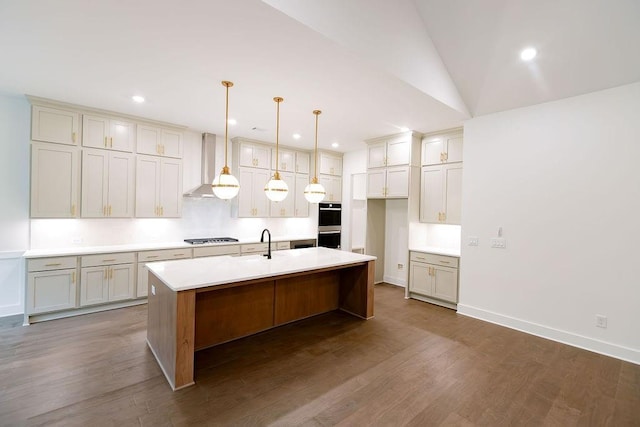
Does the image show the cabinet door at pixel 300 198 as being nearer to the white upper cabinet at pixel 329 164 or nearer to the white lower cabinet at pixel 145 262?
the white upper cabinet at pixel 329 164

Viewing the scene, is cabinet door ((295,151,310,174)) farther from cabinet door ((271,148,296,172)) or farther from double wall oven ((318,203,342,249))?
double wall oven ((318,203,342,249))

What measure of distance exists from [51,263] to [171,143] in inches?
92.4

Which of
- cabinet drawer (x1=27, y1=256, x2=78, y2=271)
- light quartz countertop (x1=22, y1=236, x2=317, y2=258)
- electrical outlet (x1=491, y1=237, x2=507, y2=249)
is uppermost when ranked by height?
electrical outlet (x1=491, y1=237, x2=507, y2=249)

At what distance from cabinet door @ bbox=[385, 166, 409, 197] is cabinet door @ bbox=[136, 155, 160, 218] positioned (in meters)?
3.98

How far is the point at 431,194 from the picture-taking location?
15.9 feet

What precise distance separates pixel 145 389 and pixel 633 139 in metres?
5.30

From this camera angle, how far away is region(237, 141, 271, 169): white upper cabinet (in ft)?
18.0

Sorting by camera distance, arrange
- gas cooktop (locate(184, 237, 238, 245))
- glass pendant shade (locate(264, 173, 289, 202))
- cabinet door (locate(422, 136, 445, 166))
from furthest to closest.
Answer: gas cooktop (locate(184, 237, 238, 245)), cabinet door (locate(422, 136, 445, 166)), glass pendant shade (locate(264, 173, 289, 202))

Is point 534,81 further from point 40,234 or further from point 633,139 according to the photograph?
point 40,234

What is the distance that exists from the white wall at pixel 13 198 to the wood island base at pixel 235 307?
2.40 meters

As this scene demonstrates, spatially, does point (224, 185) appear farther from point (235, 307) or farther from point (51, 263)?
point (51, 263)

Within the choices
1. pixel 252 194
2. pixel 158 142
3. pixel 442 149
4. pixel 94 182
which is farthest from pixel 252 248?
pixel 442 149

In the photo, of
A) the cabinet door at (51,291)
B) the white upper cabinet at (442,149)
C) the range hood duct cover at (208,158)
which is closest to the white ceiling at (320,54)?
the white upper cabinet at (442,149)

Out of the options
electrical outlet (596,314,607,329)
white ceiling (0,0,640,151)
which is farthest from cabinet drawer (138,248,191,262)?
electrical outlet (596,314,607,329)
